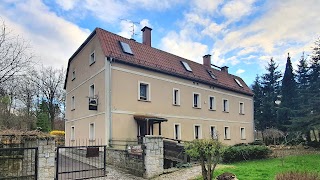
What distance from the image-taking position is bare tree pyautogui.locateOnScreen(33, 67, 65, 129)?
36.3 meters

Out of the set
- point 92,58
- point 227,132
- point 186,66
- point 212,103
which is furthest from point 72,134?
point 227,132

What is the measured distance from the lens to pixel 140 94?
1812cm

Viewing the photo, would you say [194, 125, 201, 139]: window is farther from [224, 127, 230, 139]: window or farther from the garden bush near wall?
the garden bush near wall

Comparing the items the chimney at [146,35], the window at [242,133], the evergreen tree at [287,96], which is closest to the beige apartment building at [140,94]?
the chimney at [146,35]

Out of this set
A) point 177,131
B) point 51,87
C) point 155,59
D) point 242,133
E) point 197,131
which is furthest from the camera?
point 51,87

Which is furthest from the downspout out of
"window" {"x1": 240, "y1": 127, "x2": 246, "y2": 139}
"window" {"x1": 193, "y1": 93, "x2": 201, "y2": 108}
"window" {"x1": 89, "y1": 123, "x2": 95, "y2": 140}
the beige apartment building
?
"window" {"x1": 240, "y1": 127, "x2": 246, "y2": 139}

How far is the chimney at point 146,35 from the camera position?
21.7 meters

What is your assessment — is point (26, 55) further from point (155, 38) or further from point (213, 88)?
point (213, 88)

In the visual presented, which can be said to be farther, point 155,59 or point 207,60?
point 207,60

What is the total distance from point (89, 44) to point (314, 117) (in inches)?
667

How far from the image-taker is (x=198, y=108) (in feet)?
74.2

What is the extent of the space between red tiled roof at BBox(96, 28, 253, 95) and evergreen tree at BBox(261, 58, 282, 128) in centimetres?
1125

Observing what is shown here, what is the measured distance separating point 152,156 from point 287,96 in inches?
1185

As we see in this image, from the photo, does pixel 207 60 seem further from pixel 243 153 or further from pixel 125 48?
pixel 243 153
